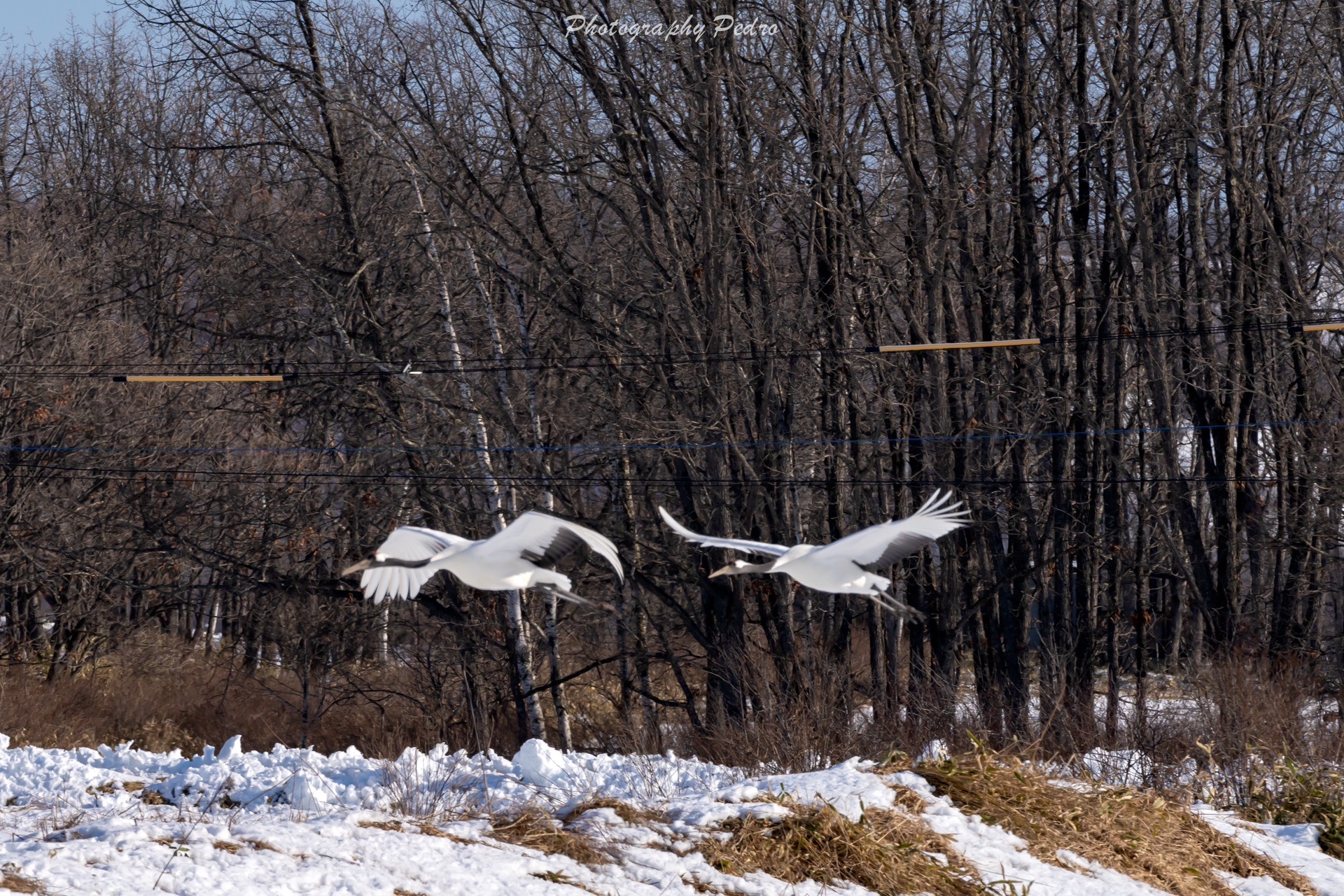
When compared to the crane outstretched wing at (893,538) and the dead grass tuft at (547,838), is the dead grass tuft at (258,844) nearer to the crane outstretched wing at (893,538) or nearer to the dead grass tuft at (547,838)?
the dead grass tuft at (547,838)

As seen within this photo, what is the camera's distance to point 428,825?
20.9 feet

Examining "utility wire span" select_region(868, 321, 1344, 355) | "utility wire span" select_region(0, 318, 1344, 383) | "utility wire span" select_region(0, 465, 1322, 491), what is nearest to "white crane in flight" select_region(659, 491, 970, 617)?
"utility wire span" select_region(868, 321, 1344, 355)

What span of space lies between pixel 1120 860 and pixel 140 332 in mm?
19299

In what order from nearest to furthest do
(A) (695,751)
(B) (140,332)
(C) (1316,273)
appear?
1. (A) (695,751)
2. (C) (1316,273)
3. (B) (140,332)

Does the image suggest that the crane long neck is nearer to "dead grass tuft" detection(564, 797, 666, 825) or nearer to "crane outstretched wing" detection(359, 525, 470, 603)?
"crane outstretched wing" detection(359, 525, 470, 603)

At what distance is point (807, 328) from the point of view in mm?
16953

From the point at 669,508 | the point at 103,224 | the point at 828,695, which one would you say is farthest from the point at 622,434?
the point at 103,224

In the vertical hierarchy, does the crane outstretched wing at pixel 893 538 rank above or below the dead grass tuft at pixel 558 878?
above

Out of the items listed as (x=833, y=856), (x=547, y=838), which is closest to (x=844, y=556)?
(x=833, y=856)

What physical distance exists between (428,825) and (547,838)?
589mm

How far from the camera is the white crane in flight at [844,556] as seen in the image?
12.5 feet

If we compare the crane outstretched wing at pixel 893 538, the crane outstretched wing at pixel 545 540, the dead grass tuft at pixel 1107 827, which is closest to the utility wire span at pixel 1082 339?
the dead grass tuft at pixel 1107 827

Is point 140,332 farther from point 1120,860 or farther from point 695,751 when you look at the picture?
point 1120,860

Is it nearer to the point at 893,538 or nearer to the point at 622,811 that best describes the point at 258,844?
the point at 622,811
